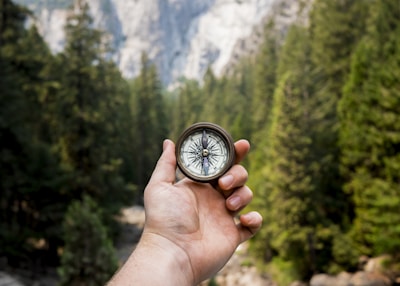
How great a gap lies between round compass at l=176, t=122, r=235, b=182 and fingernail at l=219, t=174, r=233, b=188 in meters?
0.07

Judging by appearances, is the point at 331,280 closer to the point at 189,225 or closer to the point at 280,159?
the point at 280,159

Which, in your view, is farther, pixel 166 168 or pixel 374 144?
pixel 374 144

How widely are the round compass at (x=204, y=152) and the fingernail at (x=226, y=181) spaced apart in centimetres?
7

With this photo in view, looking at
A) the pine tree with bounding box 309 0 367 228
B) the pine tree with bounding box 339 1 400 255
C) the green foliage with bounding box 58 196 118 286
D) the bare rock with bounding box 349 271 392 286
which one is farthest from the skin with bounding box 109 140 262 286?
the pine tree with bounding box 309 0 367 228

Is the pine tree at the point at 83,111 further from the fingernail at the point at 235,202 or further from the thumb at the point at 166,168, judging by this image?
the fingernail at the point at 235,202

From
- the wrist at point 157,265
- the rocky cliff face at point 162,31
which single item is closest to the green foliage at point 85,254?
the wrist at point 157,265

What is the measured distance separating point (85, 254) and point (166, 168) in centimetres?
854

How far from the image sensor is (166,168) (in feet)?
11.2

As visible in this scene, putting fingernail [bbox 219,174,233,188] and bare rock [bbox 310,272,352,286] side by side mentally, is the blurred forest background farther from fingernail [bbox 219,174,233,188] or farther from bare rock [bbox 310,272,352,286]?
fingernail [bbox 219,174,233,188]

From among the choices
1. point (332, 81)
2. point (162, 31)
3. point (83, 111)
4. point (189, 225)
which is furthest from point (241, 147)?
point (162, 31)

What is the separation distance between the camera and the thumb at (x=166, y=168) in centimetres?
339

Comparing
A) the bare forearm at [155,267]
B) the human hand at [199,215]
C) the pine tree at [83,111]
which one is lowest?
the bare forearm at [155,267]

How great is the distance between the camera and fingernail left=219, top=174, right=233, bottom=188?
336 centimetres

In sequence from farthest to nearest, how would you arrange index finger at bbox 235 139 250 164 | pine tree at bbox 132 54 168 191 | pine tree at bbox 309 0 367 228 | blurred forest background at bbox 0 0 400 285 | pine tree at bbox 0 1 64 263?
pine tree at bbox 132 54 168 191 < pine tree at bbox 309 0 367 228 < blurred forest background at bbox 0 0 400 285 < pine tree at bbox 0 1 64 263 < index finger at bbox 235 139 250 164
